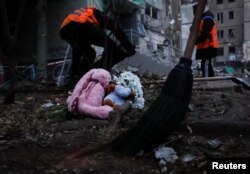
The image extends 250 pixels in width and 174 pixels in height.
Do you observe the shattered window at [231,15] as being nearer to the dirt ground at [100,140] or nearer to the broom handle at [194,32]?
the dirt ground at [100,140]

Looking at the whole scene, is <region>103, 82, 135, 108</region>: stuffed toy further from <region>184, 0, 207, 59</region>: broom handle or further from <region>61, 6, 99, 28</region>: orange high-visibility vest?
<region>61, 6, 99, 28</region>: orange high-visibility vest

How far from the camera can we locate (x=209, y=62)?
943 cm

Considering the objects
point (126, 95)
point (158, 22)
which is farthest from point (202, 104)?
point (158, 22)

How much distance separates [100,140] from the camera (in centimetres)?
471

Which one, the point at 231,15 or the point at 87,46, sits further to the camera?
the point at 231,15

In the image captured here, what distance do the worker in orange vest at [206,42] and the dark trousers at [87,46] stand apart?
1.90 metres

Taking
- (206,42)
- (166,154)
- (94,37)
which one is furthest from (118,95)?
(206,42)

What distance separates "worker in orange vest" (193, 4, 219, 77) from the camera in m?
9.20

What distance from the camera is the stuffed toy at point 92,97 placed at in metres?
5.71

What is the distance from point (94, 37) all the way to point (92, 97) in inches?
83.4

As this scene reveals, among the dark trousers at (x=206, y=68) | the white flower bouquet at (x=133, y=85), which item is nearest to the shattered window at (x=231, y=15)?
the dark trousers at (x=206, y=68)

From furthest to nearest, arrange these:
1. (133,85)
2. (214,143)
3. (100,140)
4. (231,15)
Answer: (231,15) → (133,85) → (100,140) → (214,143)

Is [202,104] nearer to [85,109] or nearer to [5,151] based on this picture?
[85,109]

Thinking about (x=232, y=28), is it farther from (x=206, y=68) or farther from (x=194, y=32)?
(x=194, y=32)
